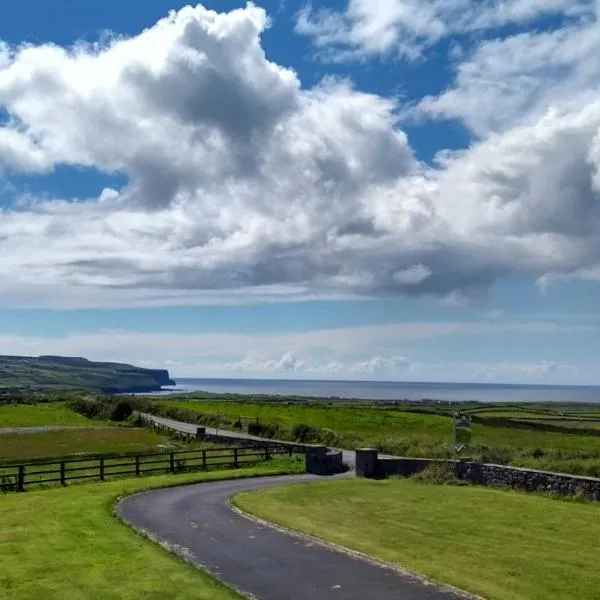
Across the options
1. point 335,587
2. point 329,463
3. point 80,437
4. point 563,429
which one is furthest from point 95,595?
point 563,429

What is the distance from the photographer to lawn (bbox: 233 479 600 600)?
45.2 ft

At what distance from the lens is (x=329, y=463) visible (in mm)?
34688

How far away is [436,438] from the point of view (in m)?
50.2

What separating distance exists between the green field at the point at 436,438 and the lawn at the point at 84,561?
16335 millimetres

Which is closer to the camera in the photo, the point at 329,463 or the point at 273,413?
the point at 329,463

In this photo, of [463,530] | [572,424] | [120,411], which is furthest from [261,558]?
[572,424]

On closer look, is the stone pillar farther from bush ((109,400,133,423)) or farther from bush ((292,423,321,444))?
bush ((109,400,133,423))

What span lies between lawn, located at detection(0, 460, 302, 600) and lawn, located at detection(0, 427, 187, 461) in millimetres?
29907

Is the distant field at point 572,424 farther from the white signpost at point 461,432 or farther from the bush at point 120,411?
the white signpost at point 461,432

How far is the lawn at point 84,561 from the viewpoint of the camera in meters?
12.9

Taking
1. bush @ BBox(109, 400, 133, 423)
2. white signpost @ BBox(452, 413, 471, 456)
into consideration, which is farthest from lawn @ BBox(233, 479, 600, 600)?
bush @ BBox(109, 400, 133, 423)

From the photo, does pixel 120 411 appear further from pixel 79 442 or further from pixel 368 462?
pixel 368 462

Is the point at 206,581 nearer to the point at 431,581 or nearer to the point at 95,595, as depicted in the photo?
the point at 95,595

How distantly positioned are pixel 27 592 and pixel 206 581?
296 cm
